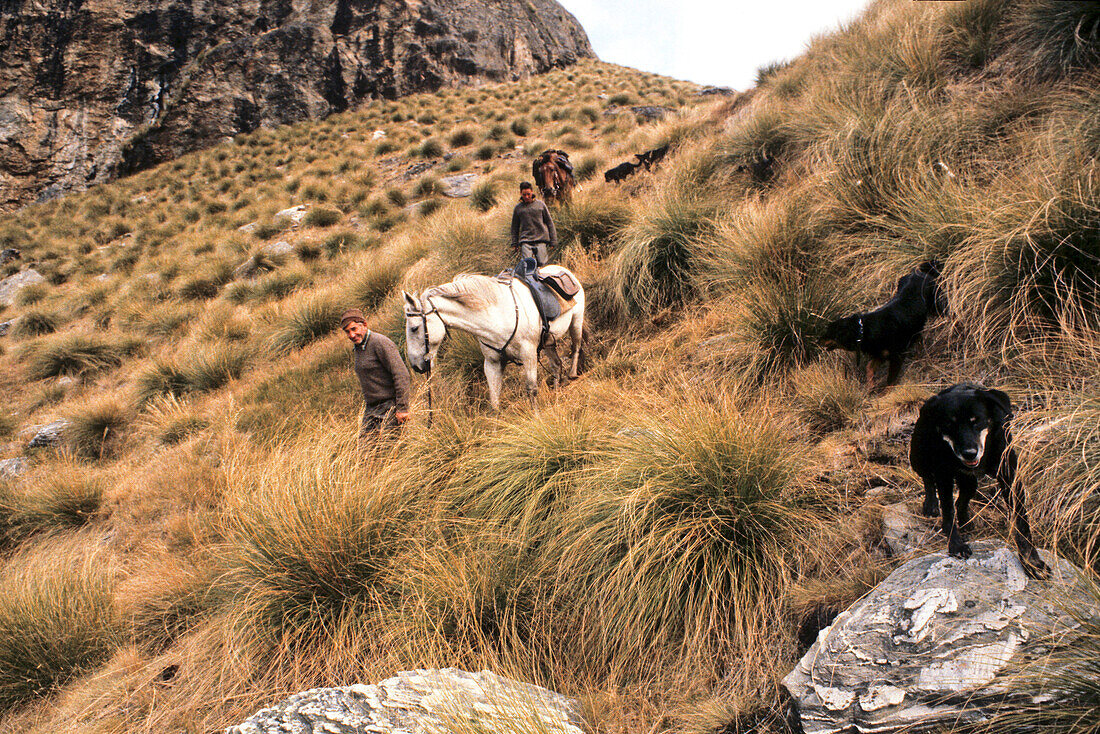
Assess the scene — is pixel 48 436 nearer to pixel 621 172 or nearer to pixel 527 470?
pixel 527 470

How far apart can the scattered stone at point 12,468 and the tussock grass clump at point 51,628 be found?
4.42 metres

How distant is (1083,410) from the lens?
2096 mm

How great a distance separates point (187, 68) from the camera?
26.2m

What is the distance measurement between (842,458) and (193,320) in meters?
12.9

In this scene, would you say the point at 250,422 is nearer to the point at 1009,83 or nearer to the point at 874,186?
the point at 874,186

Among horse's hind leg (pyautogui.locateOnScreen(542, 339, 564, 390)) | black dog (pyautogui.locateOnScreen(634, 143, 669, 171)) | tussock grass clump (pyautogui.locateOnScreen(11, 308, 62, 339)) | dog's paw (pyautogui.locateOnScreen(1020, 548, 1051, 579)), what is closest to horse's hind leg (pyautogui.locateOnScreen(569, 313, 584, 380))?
horse's hind leg (pyautogui.locateOnScreen(542, 339, 564, 390))

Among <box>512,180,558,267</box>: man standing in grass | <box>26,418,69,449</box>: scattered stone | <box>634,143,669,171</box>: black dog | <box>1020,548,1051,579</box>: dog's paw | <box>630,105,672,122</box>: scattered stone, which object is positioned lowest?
<box>26,418,69,449</box>: scattered stone

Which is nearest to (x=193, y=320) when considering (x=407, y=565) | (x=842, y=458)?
(x=407, y=565)

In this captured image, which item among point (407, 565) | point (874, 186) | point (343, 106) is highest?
point (343, 106)

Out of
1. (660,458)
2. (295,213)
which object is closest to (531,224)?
(660,458)

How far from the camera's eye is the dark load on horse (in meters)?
9.14

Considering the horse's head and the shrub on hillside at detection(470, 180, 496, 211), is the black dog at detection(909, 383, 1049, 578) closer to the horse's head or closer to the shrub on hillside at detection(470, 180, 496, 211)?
the horse's head

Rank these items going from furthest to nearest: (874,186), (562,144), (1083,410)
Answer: (562,144) < (874,186) < (1083,410)

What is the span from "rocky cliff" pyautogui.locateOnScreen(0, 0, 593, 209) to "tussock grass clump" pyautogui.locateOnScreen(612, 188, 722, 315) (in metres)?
26.8
